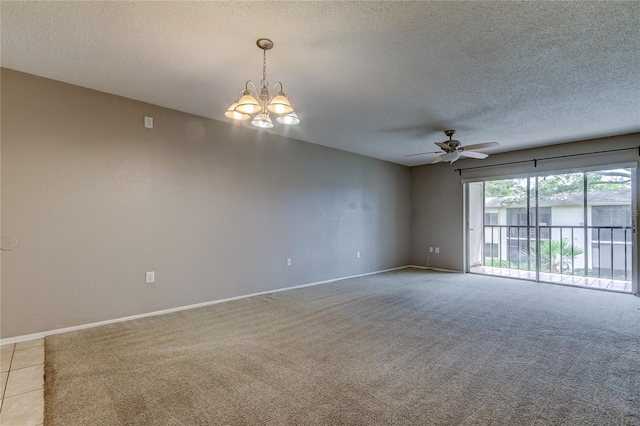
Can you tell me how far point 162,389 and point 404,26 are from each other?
304cm

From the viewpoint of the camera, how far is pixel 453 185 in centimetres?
675

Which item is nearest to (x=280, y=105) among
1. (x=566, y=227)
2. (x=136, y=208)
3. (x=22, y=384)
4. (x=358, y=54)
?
(x=358, y=54)

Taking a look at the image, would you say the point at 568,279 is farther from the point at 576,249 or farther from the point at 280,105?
the point at 280,105

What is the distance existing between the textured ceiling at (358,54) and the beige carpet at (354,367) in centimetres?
253

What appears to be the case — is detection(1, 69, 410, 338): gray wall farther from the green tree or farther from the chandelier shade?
the green tree

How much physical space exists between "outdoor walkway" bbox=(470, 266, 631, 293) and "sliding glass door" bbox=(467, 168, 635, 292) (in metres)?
0.01

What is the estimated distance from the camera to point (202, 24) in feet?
7.06

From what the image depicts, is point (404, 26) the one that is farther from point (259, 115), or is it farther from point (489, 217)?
point (489, 217)

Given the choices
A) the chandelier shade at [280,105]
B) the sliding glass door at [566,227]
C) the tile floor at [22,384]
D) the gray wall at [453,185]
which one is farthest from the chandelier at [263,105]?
the sliding glass door at [566,227]

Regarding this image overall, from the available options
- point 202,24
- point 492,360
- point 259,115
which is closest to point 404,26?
point 259,115

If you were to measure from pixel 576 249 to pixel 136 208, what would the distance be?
7469 mm

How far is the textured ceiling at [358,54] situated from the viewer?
2016mm

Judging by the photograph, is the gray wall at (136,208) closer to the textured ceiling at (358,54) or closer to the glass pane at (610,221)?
the textured ceiling at (358,54)

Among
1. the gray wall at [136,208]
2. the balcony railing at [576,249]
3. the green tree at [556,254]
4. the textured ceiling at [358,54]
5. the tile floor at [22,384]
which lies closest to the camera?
the tile floor at [22,384]
